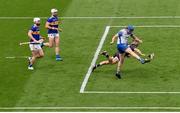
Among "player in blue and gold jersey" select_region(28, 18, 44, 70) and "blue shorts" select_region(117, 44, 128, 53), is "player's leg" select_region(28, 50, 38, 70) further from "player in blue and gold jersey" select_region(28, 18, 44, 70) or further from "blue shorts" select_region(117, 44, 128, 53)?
"blue shorts" select_region(117, 44, 128, 53)

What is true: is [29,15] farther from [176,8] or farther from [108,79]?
[108,79]

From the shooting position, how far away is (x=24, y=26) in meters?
40.8

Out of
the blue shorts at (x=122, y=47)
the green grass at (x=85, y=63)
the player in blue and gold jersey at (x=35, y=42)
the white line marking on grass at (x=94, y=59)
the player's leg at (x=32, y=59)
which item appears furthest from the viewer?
the player's leg at (x=32, y=59)

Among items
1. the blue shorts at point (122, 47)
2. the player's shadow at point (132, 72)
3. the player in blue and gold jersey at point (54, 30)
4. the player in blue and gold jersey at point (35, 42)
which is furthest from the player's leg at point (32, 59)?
the blue shorts at point (122, 47)

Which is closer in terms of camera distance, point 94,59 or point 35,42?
point 35,42

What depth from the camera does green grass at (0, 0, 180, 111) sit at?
95.6 feet

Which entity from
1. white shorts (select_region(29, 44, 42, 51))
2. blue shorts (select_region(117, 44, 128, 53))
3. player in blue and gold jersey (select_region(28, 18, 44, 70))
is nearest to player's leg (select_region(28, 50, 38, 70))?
player in blue and gold jersey (select_region(28, 18, 44, 70))

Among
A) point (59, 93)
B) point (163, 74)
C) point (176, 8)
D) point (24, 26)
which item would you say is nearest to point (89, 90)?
point (59, 93)

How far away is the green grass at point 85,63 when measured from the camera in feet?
95.6

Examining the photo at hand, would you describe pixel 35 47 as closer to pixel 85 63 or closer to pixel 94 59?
pixel 85 63

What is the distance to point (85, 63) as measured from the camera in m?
33.9

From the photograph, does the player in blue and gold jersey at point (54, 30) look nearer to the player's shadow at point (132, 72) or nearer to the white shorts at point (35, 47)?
the white shorts at point (35, 47)

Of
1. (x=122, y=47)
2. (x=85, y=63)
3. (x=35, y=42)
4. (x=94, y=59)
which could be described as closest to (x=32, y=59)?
(x=35, y=42)

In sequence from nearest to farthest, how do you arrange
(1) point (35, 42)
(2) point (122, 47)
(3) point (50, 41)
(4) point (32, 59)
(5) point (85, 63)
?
(2) point (122, 47) < (1) point (35, 42) < (4) point (32, 59) < (5) point (85, 63) < (3) point (50, 41)
